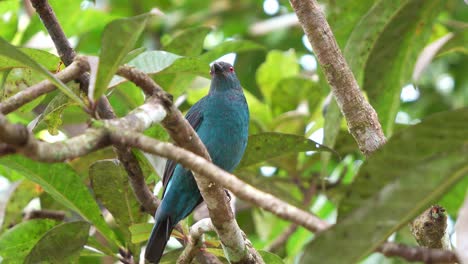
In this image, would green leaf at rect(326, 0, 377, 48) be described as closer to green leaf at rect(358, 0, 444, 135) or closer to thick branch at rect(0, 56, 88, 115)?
green leaf at rect(358, 0, 444, 135)

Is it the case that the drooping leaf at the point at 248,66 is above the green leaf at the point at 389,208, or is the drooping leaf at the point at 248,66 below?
above

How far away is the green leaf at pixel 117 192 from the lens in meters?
3.71

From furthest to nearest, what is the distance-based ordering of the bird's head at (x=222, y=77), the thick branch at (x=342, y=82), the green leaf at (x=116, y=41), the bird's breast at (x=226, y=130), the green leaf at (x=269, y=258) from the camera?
the bird's head at (x=222, y=77), the bird's breast at (x=226, y=130), the green leaf at (x=269, y=258), the thick branch at (x=342, y=82), the green leaf at (x=116, y=41)

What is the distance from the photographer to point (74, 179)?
12.1 ft

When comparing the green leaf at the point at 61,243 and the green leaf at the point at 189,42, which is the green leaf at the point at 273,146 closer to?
the green leaf at the point at 189,42

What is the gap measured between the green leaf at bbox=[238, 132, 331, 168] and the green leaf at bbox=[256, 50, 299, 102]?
49.1 inches

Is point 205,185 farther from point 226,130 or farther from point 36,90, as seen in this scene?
point 226,130

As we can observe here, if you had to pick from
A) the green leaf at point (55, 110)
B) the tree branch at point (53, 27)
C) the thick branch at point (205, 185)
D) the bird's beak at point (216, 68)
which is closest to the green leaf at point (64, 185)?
the green leaf at point (55, 110)

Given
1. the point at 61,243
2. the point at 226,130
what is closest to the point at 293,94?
the point at 226,130

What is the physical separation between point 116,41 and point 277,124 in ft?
8.24

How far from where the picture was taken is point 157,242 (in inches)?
142

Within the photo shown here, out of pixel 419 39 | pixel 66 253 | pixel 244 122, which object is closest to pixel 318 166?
pixel 244 122

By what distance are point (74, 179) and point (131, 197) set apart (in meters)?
0.29

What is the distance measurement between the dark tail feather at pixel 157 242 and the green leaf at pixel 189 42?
3.08 feet
